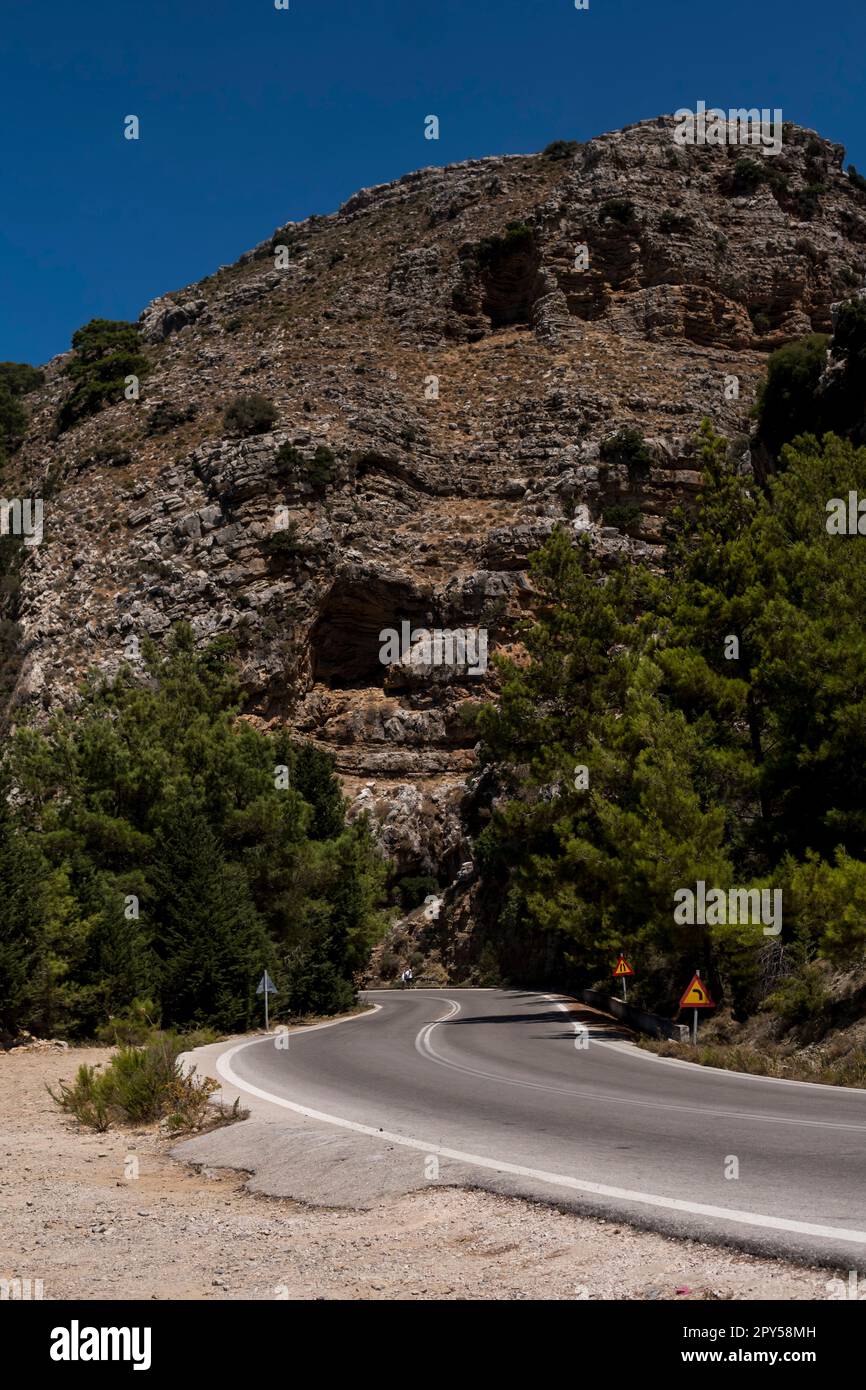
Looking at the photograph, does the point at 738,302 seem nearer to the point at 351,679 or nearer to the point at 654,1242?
the point at 351,679

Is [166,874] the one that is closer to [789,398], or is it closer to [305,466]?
[789,398]

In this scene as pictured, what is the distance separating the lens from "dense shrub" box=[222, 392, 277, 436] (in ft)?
190

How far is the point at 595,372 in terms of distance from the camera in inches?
2566

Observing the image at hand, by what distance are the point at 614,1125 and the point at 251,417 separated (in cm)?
5413

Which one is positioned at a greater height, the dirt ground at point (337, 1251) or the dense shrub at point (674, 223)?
the dense shrub at point (674, 223)

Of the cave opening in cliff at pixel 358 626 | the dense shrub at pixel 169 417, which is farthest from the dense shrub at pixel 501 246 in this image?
the cave opening in cliff at pixel 358 626

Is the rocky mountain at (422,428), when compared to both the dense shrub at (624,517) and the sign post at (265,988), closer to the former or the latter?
the dense shrub at (624,517)

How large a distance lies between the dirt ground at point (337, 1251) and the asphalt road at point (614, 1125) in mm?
313

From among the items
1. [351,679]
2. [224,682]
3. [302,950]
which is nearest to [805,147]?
[351,679]

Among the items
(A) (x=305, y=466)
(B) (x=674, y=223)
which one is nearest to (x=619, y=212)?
(B) (x=674, y=223)

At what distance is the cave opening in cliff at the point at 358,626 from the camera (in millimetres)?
53341

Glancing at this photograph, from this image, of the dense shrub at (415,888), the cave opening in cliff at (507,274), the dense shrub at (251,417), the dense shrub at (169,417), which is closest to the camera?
the dense shrub at (415,888)

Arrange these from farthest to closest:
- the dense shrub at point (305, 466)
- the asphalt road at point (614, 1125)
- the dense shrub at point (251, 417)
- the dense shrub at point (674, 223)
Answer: the dense shrub at point (674, 223) < the dense shrub at point (251, 417) < the dense shrub at point (305, 466) < the asphalt road at point (614, 1125)

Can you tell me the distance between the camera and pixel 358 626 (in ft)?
183
